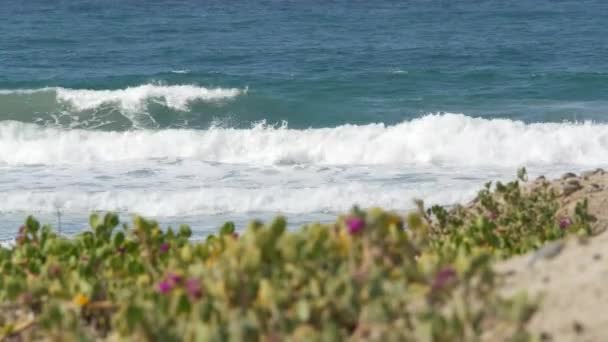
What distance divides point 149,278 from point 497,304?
1495mm

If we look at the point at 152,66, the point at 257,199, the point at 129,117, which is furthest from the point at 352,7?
the point at 257,199

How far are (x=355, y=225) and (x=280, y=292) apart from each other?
390mm

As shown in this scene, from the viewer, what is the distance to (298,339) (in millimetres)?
3104

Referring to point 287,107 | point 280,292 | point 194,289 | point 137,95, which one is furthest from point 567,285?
point 137,95

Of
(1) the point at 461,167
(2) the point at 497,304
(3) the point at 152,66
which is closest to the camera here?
(2) the point at 497,304

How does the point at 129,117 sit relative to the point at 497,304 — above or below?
above

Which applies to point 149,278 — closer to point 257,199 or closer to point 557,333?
point 557,333

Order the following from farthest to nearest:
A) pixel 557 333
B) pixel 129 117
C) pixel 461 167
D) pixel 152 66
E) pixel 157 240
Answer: pixel 152 66, pixel 129 117, pixel 461 167, pixel 157 240, pixel 557 333

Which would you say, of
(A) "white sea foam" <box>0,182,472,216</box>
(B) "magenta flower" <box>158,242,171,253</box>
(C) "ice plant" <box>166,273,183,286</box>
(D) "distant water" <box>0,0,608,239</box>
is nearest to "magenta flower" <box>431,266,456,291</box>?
(C) "ice plant" <box>166,273,183,286</box>

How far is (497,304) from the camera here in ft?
10.0

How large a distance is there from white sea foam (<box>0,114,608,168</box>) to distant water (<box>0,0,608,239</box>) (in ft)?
0.17

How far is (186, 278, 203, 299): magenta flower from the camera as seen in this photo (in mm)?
3463

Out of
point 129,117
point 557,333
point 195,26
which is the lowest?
point 557,333

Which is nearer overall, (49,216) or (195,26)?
(49,216)
